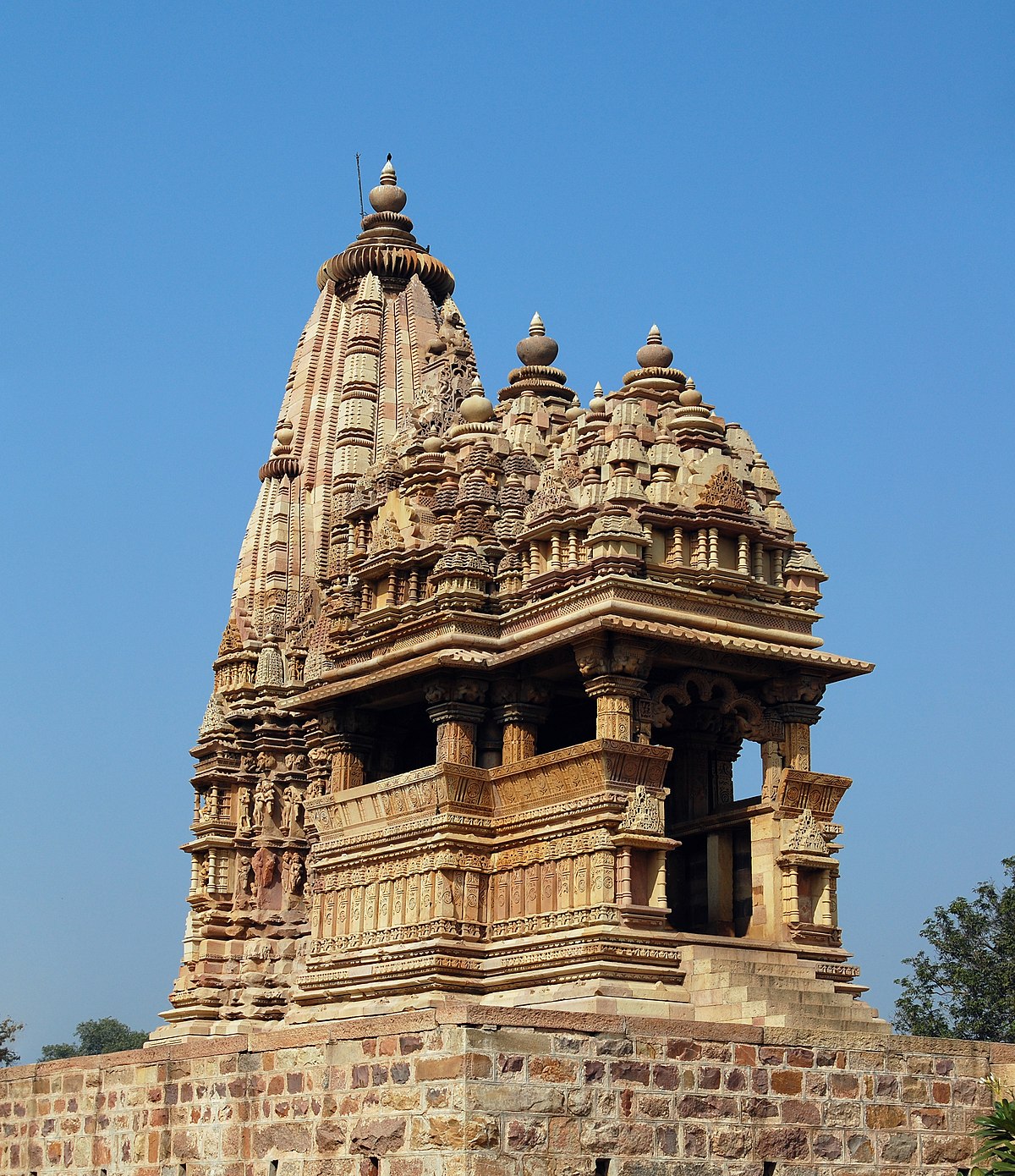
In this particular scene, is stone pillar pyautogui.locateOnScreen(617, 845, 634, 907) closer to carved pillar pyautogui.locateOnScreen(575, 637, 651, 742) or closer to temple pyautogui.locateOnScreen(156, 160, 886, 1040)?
temple pyautogui.locateOnScreen(156, 160, 886, 1040)

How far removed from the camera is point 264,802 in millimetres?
26672

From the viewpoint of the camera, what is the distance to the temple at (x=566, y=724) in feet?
63.0

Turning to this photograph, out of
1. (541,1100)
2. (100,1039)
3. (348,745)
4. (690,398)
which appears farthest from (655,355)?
(100,1039)

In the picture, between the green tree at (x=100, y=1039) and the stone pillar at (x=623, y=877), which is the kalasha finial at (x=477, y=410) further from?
the green tree at (x=100, y=1039)

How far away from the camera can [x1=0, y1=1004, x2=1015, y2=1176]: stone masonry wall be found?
1242cm

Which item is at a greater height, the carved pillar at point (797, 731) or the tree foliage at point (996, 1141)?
the carved pillar at point (797, 731)

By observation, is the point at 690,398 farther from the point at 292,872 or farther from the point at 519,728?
the point at 292,872

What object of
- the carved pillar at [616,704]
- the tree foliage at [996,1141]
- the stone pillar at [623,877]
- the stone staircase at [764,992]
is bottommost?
the tree foliage at [996,1141]

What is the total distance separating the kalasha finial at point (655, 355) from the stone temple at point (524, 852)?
1.3 inches

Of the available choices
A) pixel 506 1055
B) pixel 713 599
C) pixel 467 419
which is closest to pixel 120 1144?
pixel 506 1055

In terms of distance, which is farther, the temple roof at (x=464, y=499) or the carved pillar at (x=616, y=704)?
the temple roof at (x=464, y=499)

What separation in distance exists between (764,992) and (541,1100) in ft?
19.3

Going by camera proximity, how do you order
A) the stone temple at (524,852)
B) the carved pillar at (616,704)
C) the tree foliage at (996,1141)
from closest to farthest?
1. the stone temple at (524,852)
2. the tree foliage at (996,1141)
3. the carved pillar at (616,704)

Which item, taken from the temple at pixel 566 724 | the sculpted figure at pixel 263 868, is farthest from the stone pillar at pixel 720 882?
the sculpted figure at pixel 263 868
